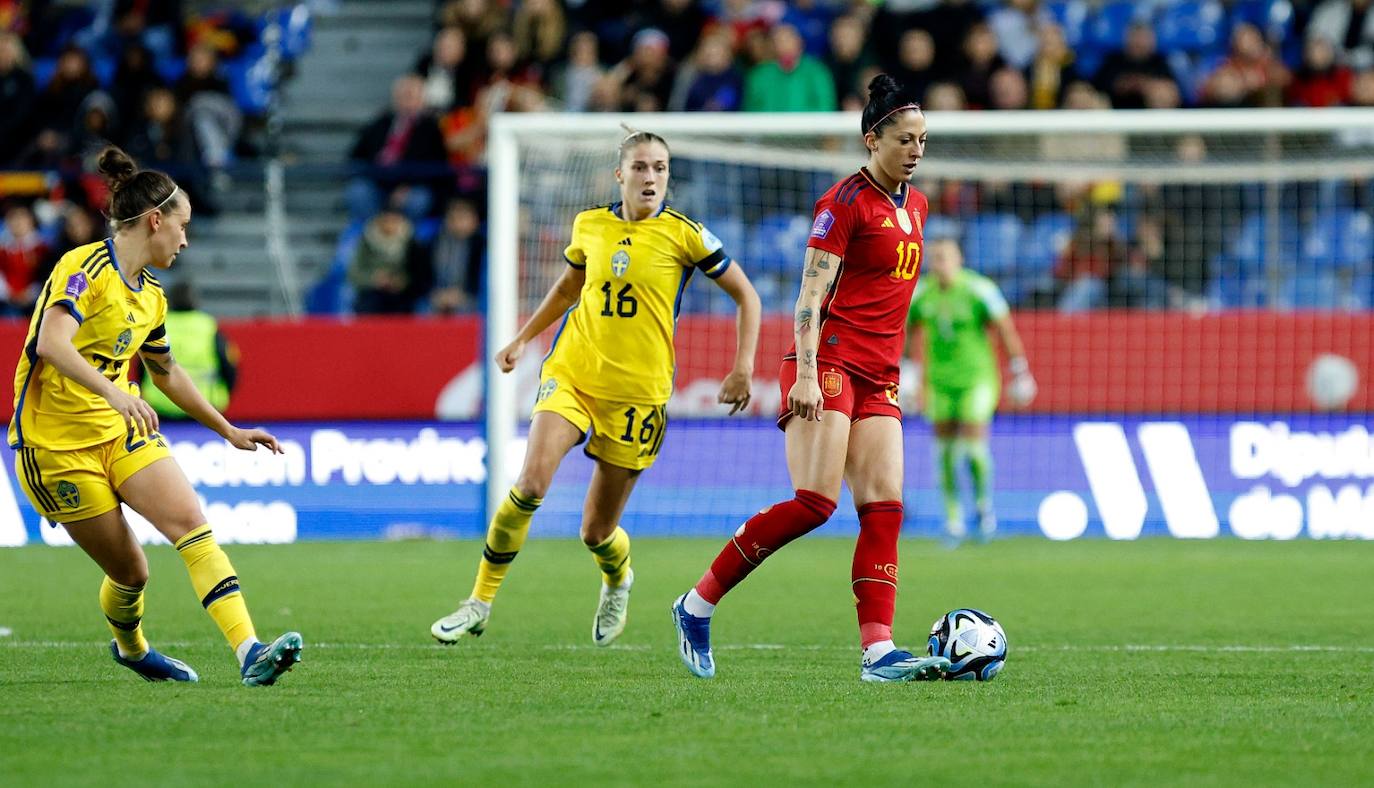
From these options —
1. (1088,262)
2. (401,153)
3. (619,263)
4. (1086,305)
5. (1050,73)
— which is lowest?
(1086,305)

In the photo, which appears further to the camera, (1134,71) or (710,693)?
(1134,71)

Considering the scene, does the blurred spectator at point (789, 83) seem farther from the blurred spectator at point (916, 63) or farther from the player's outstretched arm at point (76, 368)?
the player's outstretched arm at point (76, 368)

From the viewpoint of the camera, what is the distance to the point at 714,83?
17859 mm

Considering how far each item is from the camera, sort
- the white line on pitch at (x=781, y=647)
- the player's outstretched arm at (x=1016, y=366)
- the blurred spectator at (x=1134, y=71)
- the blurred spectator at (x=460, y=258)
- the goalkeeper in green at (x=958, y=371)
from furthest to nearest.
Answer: the blurred spectator at (x=1134, y=71)
the blurred spectator at (x=460, y=258)
the goalkeeper in green at (x=958, y=371)
the player's outstretched arm at (x=1016, y=366)
the white line on pitch at (x=781, y=647)

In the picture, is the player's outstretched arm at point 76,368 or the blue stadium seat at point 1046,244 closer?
the player's outstretched arm at point 76,368

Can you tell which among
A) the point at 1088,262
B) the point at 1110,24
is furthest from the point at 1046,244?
the point at 1110,24

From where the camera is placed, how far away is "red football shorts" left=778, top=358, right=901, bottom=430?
7.11m

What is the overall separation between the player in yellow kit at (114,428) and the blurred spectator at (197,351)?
333 inches

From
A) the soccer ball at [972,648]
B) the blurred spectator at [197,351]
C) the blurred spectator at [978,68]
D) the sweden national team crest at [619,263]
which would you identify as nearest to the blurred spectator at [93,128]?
the blurred spectator at [197,351]

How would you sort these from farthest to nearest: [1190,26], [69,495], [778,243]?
[1190,26]
[778,243]
[69,495]

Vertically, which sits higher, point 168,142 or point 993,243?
point 168,142

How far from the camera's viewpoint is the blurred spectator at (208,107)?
62.6 ft

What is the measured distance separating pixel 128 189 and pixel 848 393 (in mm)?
2704

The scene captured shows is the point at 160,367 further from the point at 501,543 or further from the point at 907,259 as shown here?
the point at 907,259
